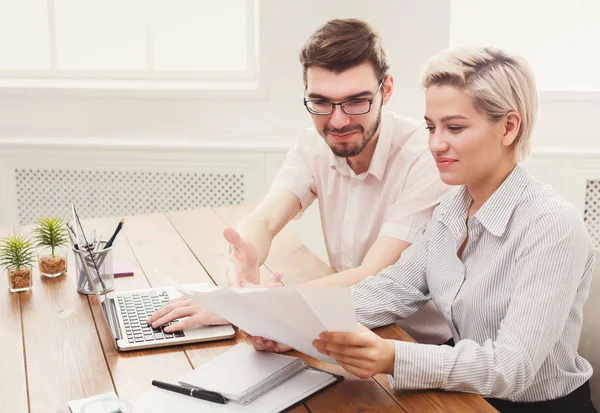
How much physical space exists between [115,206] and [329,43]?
2.02 metres

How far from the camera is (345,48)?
6.77 feet

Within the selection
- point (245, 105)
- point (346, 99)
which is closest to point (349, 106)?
point (346, 99)

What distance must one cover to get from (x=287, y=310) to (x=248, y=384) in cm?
19

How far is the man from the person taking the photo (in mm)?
1978

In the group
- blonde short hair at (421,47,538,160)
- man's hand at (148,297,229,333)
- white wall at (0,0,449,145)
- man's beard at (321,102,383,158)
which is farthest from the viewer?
white wall at (0,0,449,145)

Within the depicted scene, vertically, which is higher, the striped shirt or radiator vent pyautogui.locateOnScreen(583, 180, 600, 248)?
the striped shirt

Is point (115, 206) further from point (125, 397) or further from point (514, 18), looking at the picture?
point (125, 397)

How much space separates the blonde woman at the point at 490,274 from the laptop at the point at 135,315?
339 millimetres

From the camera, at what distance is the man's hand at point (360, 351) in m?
1.36

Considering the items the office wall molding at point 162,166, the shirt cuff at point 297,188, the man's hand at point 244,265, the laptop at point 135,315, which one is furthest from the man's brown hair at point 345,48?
the office wall molding at point 162,166

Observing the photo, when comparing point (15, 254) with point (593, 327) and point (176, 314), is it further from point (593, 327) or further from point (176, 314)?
point (593, 327)

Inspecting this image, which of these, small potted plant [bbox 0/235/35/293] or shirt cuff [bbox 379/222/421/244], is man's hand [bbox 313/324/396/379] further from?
small potted plant [bbox 0/235/35/293]

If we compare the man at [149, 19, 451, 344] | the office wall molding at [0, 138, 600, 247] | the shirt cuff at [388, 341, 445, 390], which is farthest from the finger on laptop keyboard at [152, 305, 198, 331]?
the office wall molding at [0, 138, 600, 247]

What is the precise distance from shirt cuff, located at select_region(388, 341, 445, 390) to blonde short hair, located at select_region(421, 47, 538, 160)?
0.49m
